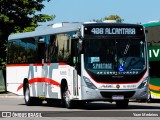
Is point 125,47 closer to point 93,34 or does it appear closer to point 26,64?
point 93,34

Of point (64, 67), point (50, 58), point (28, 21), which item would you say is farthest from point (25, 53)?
point (28, 21)

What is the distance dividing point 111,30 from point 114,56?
1024mm

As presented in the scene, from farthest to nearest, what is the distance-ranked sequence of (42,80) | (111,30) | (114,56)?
(42,80), (111,30), (114,56)

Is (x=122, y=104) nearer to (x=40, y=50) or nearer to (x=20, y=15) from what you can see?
(x=40, y=50)

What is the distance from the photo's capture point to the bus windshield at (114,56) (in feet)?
77.8

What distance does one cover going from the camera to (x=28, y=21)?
58.5m

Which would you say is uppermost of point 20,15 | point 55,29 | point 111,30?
point 20,15

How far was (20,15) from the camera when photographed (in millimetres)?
58906

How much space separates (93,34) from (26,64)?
Result: 6.98m

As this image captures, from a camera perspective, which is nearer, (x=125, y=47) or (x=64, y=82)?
(x=125, y=47)

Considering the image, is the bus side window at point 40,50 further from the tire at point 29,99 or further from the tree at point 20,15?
the tree at point 20,15

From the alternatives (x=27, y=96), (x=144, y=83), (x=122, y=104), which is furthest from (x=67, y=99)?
(x=27, y=96)

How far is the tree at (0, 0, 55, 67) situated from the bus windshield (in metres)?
33.5

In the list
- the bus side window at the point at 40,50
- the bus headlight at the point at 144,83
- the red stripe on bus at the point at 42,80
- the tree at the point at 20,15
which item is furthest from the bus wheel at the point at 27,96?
the tree at the point at 20,15
